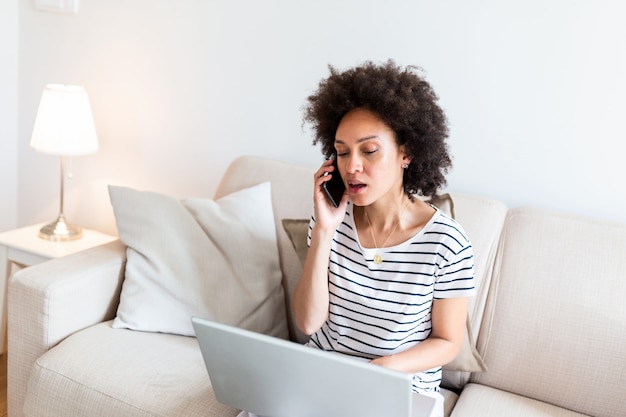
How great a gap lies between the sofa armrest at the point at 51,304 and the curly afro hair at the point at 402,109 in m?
0.71

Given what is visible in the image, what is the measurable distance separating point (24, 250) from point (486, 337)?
1472 millimetres

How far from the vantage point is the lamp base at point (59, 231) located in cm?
240

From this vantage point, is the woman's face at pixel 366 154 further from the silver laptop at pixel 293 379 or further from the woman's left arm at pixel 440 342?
the silver laptop at pixel 293 379

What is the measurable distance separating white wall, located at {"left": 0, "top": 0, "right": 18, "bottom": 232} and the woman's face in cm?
175

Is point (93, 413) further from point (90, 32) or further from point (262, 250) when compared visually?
point (90, 32)

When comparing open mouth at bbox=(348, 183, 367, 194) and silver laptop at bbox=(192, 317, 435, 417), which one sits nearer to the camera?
silver laptop at bbox=(192, 317, 435, 417)

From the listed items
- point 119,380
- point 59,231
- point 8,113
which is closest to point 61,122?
point 59,231

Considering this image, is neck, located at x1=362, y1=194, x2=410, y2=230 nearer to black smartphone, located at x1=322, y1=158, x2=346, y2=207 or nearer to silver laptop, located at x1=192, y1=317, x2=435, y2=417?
black smartphone, located at x1=322, y1=158, x2=346, y2=207

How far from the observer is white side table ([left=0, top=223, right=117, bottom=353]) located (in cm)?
227

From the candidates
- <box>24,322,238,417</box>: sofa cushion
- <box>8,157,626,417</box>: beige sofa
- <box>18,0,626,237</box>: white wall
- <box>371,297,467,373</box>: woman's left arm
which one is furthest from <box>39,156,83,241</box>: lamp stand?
<box>371,297,467,373</box>: woman's left arm

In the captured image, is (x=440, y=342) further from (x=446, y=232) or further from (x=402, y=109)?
(x=402, y=109)

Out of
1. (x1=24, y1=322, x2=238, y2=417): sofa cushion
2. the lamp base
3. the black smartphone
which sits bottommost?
(x1=24, y1=322, x2=238, y2=417): sofa cushion

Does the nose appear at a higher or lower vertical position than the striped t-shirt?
higher

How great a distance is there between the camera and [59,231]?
2422 millimetres
